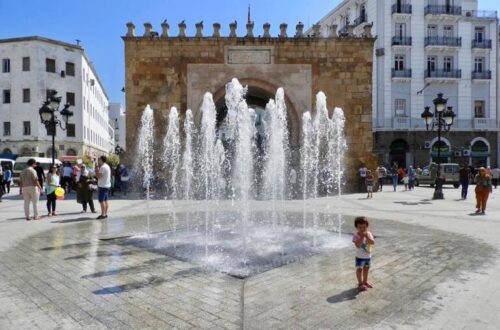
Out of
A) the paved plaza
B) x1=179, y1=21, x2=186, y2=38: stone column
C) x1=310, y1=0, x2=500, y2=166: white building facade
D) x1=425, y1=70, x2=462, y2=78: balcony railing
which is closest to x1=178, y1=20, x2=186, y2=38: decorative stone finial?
x1=179, y1=21, x2=186, y2=38: stone column

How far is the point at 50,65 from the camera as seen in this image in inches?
1431

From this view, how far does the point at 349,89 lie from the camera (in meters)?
17.4

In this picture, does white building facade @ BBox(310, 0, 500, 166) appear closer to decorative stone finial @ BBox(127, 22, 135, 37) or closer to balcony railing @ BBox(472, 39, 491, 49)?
balcony railing @ BBox(472, 39, 491, 49)

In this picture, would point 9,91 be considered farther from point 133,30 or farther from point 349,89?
point 349,89

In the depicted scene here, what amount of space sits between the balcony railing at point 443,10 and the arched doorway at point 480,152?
10.7 metres

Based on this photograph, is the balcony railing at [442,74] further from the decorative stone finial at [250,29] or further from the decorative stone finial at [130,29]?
the decorative stone finial at [130,29]

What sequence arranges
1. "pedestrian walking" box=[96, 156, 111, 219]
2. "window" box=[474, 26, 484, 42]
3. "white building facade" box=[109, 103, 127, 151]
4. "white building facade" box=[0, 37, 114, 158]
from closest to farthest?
"pedestrian walking" box=[96, 156, 111, 219]
"white building facade" box=[0, 37, 114, 158]
"window" box=[474, 26, 484, 42]
"white building facade" box=[109, 103, 127, 151]

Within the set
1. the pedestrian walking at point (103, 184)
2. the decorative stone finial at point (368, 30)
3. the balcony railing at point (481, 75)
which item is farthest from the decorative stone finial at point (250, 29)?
the balcony railing at point (481, 75)

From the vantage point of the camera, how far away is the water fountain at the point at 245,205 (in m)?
5.87

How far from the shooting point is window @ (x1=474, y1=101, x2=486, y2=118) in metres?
34.6

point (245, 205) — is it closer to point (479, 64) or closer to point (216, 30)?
point (216, 30)

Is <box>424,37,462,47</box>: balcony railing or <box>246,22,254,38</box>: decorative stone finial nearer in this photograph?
<box>246,22,254,38</box>: decorative stone finial

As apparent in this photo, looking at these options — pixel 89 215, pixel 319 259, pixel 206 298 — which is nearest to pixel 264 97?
pixel 89 215

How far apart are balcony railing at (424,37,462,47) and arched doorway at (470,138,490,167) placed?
26.5 ft
